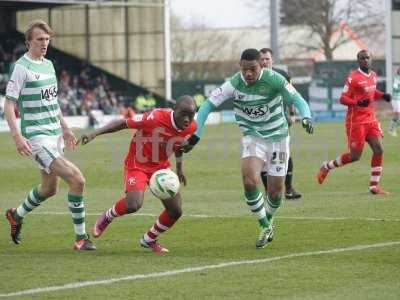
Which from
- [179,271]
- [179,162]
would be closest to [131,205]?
[179,162]

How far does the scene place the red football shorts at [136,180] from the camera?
1277 centimetres

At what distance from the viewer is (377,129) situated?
1994 centimetres

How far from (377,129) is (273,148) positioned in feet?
22.2

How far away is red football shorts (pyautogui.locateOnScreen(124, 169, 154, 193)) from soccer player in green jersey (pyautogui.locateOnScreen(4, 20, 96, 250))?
50cm

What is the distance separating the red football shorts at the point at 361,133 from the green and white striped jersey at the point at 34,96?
793cm

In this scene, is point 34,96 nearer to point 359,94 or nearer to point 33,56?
point 33,56

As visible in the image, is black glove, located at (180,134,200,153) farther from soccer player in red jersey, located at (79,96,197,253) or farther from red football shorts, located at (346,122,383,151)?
red football shorts, located at (346,122,383,151)

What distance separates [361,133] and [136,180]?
7.81 metres

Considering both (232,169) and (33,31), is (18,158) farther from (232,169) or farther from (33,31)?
(33,31)

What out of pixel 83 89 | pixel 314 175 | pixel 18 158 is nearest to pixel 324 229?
pixel 314 175

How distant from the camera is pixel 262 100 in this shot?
13.2m

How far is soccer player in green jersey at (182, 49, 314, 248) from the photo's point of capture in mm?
12945

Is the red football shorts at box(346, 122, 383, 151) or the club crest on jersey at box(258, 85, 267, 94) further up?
the club crest on jersey at box(258, 85, 267, 94)

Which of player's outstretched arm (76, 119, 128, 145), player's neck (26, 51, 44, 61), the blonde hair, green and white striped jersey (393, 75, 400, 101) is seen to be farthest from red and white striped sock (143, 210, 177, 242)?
green and white striped jersey (393, 75, 400, 101)
